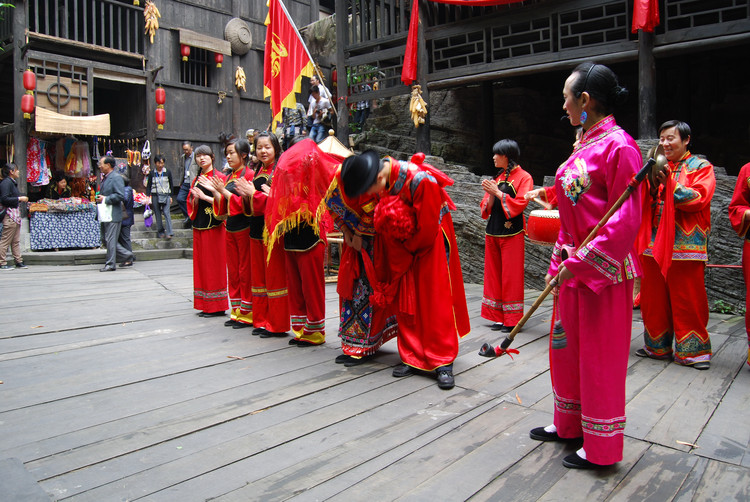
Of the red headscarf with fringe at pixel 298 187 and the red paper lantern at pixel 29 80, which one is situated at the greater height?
the red paper lantern at pixel 29 80

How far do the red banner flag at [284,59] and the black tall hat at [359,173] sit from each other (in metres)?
6.00

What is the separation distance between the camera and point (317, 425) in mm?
2789

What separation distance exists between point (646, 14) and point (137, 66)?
11237 millimetres

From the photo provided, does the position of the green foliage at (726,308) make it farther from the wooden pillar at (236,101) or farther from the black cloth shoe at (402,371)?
the wooden pillar at (236,101)

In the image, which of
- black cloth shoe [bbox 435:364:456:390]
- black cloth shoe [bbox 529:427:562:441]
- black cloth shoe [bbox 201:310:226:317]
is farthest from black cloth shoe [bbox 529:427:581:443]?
black cloth shoe [bbox 201:310:226:317]

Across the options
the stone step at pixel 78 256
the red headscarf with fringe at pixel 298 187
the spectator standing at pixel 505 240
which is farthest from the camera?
the stone step at pixel 78 256

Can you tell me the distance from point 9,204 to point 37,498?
27.1 feet

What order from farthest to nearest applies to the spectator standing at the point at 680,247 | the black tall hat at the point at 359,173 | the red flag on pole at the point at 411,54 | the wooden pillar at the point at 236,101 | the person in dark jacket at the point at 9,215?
the wooden pillar at the point at 236,101
the person in dark jacket at the point at 9,215
the red flag on pole at the point at 411,54
the spectator standing at the point at 680,247
the black tall hat at the point at 359,173

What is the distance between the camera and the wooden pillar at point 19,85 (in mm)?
10984

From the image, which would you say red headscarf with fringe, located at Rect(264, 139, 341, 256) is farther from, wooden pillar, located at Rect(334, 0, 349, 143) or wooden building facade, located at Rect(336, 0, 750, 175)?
wooden pillar, located at Rect(334, 0, 349, 143)

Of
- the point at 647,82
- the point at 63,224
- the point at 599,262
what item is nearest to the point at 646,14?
the point at 647,82

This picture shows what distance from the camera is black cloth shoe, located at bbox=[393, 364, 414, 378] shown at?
357 centimetres

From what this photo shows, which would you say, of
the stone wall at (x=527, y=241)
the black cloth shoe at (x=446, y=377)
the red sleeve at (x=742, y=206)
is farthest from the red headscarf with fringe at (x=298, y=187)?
the stone wall at (x=527, y=241)

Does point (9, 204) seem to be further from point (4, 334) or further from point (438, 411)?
point (438, 411)
